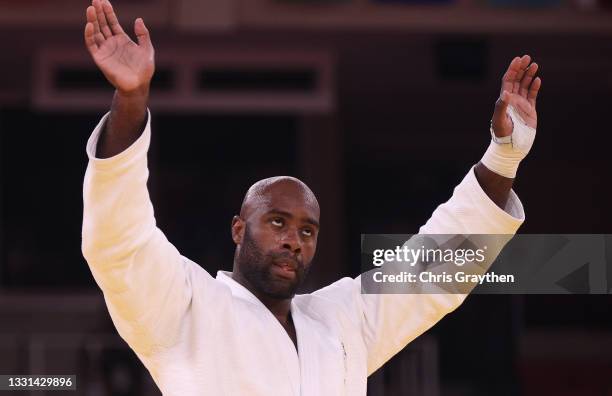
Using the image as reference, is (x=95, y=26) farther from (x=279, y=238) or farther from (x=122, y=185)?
(x=279, y=238)

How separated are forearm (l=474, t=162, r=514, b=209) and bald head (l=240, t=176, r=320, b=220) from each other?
58 centimetres

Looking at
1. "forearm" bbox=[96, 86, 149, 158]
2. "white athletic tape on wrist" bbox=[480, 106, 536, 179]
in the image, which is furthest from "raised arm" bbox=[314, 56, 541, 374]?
"forearm" bbox=[96, 86, 149, 158]

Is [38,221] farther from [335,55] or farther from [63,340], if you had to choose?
[335,55]

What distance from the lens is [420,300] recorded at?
366cm

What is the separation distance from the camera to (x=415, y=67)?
9445mm

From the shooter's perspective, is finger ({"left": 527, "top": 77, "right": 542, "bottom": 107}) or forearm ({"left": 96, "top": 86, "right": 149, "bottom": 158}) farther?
finger ({"left": 527, "top": 77, "right": 542, "bottom": 107})

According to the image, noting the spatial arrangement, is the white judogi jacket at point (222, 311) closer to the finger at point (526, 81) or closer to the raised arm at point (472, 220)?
the raised arm at point (472, 220)

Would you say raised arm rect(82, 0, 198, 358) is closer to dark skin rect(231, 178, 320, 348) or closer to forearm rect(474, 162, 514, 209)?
dark skin rect(231, 178, 320, 348)

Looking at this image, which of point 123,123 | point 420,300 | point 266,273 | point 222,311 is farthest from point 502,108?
point 123,123

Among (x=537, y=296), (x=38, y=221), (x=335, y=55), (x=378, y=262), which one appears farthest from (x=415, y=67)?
(x=378, y=262)

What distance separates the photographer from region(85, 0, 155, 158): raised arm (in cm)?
288

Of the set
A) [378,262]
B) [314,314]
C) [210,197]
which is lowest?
[314,314]

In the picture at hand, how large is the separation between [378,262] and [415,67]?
223 inches

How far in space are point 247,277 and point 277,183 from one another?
0.31m
